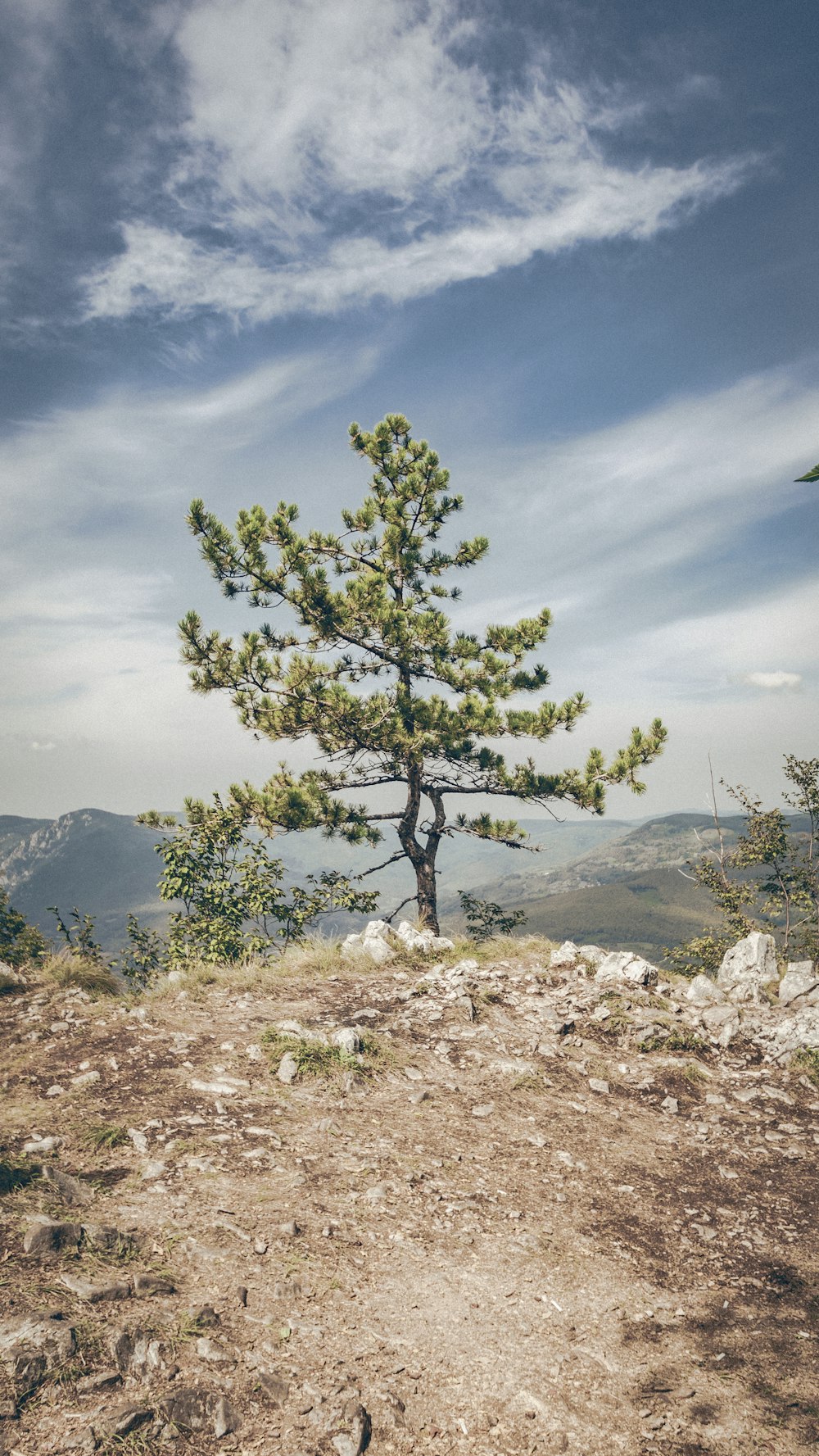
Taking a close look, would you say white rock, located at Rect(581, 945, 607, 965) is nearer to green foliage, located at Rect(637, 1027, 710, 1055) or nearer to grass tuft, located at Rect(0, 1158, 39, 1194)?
green foliage, located at Rect(637, 1027, 710, 1055)

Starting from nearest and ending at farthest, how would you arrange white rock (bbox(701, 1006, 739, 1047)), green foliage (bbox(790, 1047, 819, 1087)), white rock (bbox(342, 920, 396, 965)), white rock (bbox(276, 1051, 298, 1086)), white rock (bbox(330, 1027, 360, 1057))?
white rock (bbox(276, 1051, 298, 1086)), white rock (bbox(330, 1027, 360, 1057)), green foliage (bbox(790, 1047, 819, 1087)), white rock (bbox(701, 1006, 739, 1047)), white rock (bbox(342, 920, 396, 965))

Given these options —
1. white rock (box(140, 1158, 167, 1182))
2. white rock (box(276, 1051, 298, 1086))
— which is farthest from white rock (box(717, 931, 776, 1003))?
white rock (box(140, 1158, 167, 1182))

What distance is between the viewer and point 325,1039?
7863 mm

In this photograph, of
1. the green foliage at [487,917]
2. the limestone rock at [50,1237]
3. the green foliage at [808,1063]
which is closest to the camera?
the limestone rock at [50,1237]

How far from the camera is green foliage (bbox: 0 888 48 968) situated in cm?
1073

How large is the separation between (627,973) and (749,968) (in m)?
2.08

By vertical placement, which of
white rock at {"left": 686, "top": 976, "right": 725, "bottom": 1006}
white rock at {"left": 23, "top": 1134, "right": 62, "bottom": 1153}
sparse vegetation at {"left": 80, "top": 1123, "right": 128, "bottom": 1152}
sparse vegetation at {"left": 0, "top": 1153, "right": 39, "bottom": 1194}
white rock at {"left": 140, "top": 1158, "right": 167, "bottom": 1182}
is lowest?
white rock at {"left": 686, "top": 976, "right": 725, "bottom": 1006}

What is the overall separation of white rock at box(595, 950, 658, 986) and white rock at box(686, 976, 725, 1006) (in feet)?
1.79

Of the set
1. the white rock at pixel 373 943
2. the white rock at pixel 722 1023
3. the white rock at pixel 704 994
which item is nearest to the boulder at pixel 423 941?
the white rock at pixel 373 943

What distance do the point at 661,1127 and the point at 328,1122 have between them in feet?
11.6

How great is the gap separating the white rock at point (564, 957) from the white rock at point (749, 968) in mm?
2275

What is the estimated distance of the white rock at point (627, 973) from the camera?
33.3ft

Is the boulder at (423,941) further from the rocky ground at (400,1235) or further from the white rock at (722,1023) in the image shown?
the white rock at (722,1023)

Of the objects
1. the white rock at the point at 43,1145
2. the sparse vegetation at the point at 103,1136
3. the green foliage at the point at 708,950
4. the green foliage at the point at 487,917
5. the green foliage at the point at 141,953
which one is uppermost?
the white rock at the point at 43,1145
